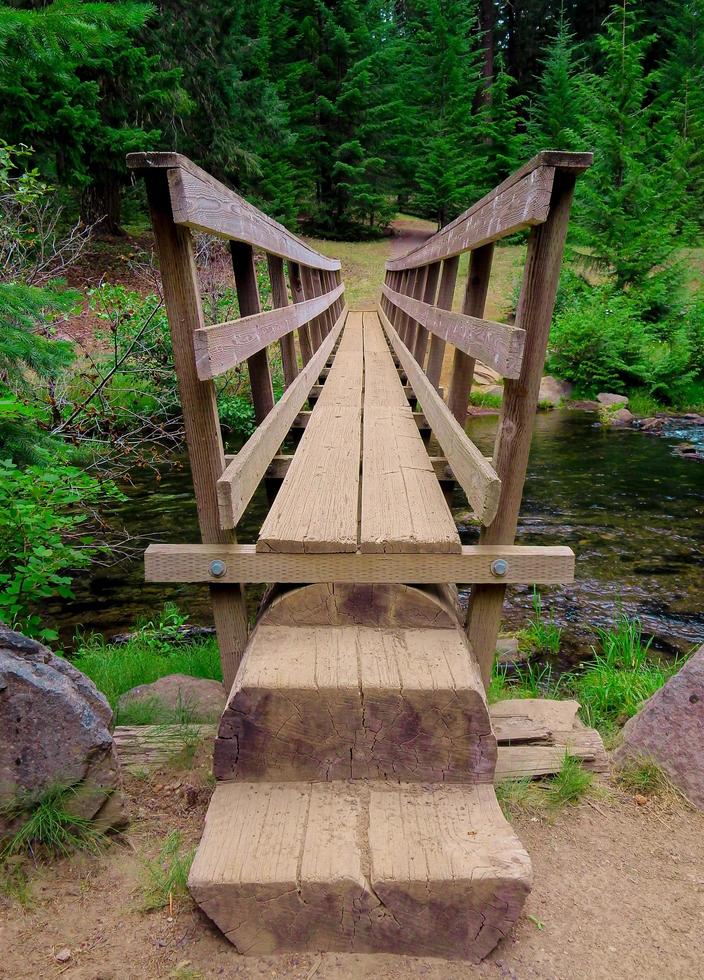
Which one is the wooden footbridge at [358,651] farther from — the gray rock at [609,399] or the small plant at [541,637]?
the gray rock at [609,399]

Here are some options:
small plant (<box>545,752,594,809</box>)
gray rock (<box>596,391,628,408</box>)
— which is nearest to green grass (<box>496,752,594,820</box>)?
small plant (<box>545,752,594,809</box>)

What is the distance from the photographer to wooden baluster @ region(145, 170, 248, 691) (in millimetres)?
2262

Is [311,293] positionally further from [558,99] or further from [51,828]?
[558,99]

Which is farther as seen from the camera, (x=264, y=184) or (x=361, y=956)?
(x=264, y=184)

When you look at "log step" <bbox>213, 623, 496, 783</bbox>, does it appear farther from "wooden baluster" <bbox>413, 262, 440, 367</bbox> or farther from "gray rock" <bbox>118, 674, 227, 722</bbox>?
"wooden baluster" <bbox>413, 262, 440, 367</bbox>

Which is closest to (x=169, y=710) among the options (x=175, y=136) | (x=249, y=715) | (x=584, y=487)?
(x=249, y=715)

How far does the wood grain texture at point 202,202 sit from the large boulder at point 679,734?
2359mm

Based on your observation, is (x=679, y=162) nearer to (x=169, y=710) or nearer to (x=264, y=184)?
(x=264, y=184)

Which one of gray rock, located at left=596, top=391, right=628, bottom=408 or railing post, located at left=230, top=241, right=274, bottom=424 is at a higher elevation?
railing post, located at left=230, top=241, right=274, bottom=424

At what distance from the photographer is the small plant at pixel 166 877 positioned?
1.98 m

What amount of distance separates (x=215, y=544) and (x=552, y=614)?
3.45 m

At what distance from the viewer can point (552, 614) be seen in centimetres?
539

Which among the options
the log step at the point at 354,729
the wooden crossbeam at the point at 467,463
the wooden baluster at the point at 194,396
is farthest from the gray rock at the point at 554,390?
the log step at the point at 354,729

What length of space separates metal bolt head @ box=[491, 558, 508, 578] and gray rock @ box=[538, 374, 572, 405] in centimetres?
1161
